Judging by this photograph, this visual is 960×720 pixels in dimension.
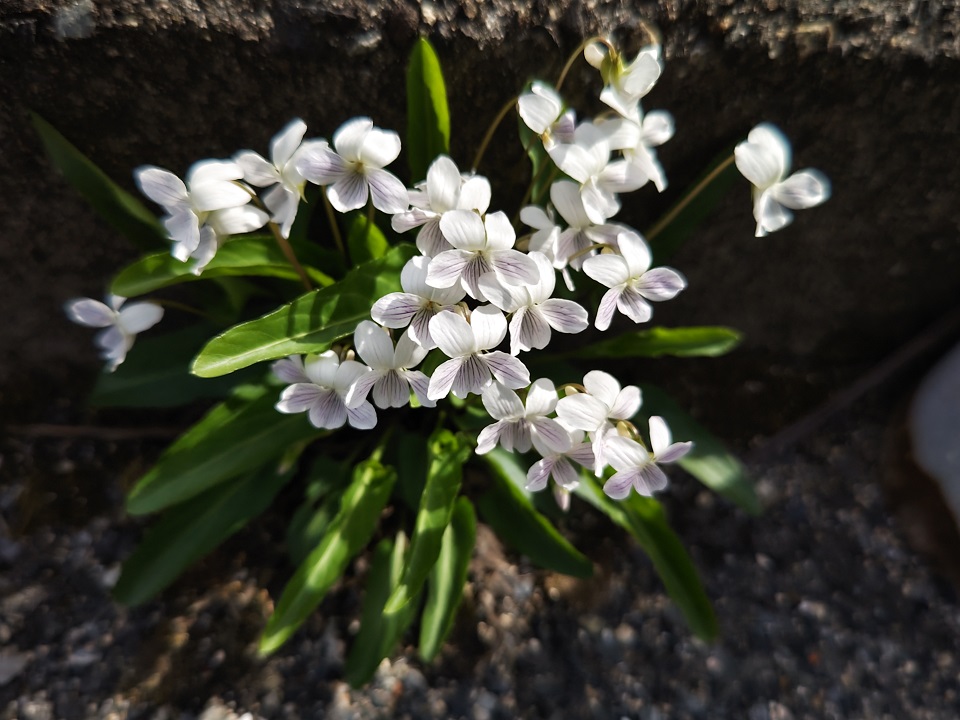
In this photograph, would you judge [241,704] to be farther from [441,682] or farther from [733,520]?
[733,520]

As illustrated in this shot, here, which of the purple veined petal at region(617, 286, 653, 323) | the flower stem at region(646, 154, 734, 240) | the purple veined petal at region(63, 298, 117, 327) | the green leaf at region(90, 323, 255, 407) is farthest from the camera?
the green leaf at region(90, 323, 255, 407)

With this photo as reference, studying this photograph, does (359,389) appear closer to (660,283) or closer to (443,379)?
(443,379)

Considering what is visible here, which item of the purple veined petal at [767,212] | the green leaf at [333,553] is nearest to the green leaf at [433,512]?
the green leaf at [333,553]

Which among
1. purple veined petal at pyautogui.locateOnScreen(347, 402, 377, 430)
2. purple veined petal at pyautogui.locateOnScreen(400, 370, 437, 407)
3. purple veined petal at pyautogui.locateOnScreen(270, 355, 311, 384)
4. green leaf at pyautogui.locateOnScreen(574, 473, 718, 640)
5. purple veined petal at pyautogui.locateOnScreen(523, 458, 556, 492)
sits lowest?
green leaf at pyautogui.locateOnScreen(574, 473, 718, 640)

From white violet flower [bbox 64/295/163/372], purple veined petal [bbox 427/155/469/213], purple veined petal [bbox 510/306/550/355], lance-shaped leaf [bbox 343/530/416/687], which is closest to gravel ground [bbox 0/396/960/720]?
lance-shaped leaf [bbox 343/530/416/687]

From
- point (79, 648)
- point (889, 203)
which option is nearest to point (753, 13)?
point (889, 203)

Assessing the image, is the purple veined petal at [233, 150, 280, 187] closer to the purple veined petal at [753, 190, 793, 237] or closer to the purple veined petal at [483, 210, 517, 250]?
the purple veined petal at [483, 210, 517, 250]

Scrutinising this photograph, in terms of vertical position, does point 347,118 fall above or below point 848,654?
above
